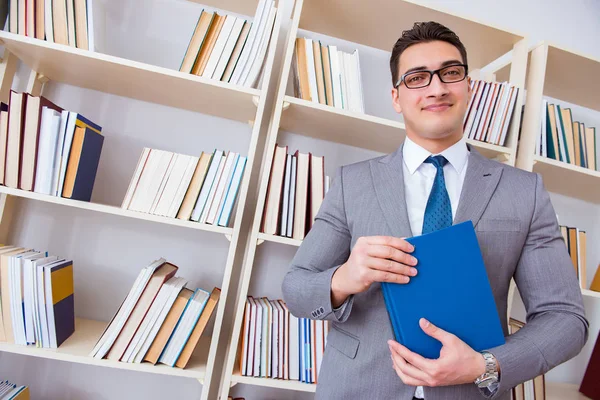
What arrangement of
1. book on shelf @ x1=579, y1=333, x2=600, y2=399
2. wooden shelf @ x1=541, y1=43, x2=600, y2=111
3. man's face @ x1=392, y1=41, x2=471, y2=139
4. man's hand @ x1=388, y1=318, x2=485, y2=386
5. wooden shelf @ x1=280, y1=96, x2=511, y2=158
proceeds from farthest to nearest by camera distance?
book on shelf @ x1=579, y1=333, x2=600, y2=399 → wooden shelf @ x1=541, y1=43, x2=600, y2=111 → wooden shelf @ x1=280, y1=96, x2=511, y2=158 → man's face @ x1=392, y1=41, x2=471, y2=139 → man's hand @ x1=388, y1=318, x2=485, y2=386

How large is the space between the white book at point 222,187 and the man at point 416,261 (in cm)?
49

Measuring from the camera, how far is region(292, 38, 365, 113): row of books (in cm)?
161

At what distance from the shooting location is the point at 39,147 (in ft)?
4.52

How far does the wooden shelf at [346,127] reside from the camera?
1.57m

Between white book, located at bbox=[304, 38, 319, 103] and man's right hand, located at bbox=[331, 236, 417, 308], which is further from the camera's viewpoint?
white book, located at bbox=[304, 38, 319, 103]

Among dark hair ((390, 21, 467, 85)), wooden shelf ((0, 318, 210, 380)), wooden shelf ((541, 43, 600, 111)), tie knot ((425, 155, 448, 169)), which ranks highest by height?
wooden shelf ((541, 43, 600, 111))

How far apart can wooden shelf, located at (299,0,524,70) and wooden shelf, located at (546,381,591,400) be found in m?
1.66

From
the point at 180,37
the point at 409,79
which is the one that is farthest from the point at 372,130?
the point at 180,37

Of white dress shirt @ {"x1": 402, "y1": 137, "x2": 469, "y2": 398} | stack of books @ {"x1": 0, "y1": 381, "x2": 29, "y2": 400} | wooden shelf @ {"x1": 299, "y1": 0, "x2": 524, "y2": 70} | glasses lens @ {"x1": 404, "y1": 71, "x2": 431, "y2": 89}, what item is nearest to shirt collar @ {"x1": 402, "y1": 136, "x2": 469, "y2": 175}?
white dress shirt @ {"x1": 402, "y1": 137, "x2": 469, "y2": 398}

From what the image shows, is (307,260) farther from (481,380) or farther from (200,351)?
(200,351)

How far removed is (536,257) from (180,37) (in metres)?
1.72

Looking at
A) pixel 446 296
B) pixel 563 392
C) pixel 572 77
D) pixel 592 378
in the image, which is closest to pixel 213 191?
pixel 446 296

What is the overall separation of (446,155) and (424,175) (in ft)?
0.26

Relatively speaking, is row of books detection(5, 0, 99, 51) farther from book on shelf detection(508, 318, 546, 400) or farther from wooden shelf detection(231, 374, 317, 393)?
book on shelf detection(508, 318, 546, 400)
